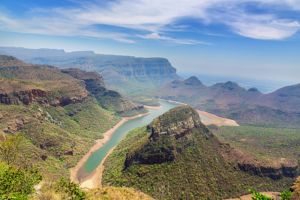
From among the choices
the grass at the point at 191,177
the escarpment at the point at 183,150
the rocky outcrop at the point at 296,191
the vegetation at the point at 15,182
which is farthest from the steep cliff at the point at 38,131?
the rocky outcrop at the point at 296,191

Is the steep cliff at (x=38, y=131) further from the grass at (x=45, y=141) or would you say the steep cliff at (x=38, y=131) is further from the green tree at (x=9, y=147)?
the green tree at (x=9, y=147)

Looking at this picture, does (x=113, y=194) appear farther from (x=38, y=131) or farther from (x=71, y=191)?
(x=38, y=131)

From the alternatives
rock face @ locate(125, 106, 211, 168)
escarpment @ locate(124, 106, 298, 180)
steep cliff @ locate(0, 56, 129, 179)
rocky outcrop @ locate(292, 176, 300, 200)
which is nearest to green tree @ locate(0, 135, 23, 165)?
steep cliff @ locate(0, 56, 129, 179)

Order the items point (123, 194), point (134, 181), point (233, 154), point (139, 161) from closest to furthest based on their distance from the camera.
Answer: point (123, 194), point (134, 181), point (139, 161), point (233, 154)

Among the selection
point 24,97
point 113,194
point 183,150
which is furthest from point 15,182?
point 24,97

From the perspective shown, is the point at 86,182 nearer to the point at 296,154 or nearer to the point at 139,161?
the point at 139,161

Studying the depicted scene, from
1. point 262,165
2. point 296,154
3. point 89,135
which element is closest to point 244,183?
point 262,165

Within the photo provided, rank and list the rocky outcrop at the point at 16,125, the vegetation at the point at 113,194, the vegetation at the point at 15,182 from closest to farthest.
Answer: the vegetation at the point at 15,182 → the vegetation at the point at 113,194 → the rocky outcrop at the point at 16,125
